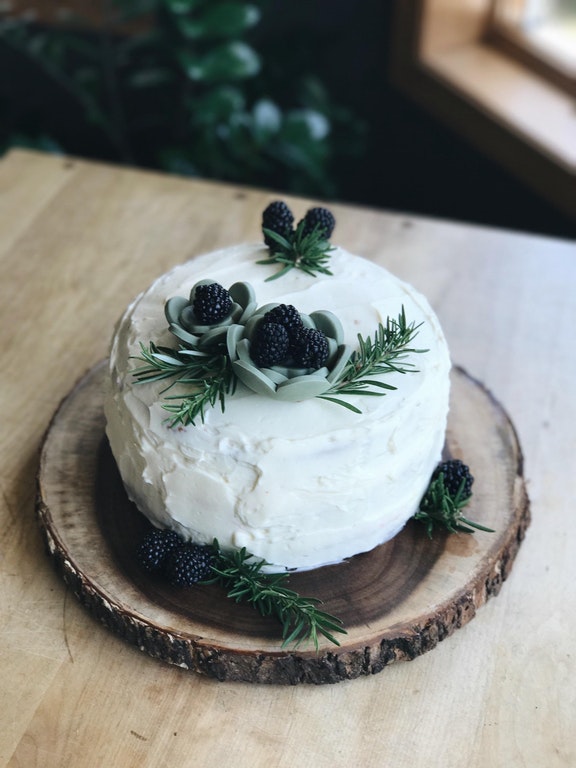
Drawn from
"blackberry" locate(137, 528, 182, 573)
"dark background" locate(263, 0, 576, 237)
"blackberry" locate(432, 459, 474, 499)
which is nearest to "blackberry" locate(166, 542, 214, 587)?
"blackberry" locate(137, 528, 182, 573)

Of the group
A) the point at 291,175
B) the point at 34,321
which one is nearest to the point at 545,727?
the point at 34,321

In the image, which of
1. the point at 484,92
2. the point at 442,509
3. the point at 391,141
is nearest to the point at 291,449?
the point at 442,509

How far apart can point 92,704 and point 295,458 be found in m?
0.46

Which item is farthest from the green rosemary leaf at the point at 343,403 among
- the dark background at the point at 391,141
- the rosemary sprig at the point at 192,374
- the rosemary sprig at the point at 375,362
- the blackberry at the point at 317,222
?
the dark background at the point at 391,141

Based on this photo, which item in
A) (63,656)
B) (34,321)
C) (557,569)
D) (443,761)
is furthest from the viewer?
(34,321)

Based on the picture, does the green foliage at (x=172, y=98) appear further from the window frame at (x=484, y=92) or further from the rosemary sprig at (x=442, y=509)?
the rosemary sprig at (x=442, y=509)

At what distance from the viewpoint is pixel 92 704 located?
4.18ft

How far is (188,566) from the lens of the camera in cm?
128

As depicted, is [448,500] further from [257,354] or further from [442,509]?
[257,354]

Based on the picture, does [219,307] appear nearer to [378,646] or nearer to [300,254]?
[300,254]

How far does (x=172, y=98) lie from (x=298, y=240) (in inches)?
79.5

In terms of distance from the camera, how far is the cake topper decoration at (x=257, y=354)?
4.01 ft

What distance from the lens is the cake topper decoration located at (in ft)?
4.01

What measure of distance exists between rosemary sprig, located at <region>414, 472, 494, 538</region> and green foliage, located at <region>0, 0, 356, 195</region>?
5.29 feet
